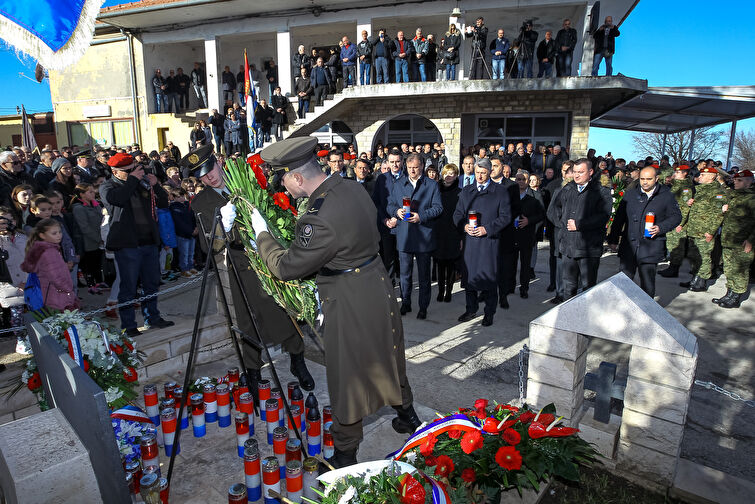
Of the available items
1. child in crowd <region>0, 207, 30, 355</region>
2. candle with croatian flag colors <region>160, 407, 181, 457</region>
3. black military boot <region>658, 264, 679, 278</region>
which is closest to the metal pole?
black military boot <region>658, 264, 679, 278</region>

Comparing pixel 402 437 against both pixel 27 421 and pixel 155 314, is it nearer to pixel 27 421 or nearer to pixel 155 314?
pixel 27 421

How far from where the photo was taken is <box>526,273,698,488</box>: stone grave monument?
269cm

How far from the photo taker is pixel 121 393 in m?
3.28

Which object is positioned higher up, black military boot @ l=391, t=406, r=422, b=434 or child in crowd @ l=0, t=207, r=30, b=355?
child in crowd @ l=0, t=207, r=30, b=355

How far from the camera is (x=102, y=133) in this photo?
71.4 feet

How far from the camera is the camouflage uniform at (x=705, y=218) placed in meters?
7.63

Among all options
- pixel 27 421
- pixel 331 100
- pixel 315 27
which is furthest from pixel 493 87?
pixel 27 421

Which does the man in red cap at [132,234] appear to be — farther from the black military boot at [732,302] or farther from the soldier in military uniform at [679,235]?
the soldier in military uniform at [679,235]

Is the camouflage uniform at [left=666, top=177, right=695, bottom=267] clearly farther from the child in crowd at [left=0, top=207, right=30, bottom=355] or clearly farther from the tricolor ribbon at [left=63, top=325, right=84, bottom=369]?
the child in crowd at [left=0, top=207, right=30, bottom=355]

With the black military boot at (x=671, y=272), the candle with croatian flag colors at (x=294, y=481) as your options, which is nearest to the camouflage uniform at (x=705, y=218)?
the black military boot at (x=671, y=272)

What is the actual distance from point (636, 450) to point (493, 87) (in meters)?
14.4

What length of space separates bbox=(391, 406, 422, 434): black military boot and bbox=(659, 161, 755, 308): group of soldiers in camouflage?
6.31m

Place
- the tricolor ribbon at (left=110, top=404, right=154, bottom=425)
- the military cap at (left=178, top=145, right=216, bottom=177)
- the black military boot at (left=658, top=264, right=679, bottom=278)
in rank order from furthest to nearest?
the black military boot at (left=658, top=264, right=679, bottom=278) < the military cap at (left=178, top=145, right=216, bottom=177) < the tricolor ribbon at (left=110, top=404, right=154, bottom=425)

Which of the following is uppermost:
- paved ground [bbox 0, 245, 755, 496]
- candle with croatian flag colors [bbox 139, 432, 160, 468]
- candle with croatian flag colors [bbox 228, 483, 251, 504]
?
candle with croatian flag colors [bbox 228, 483, 251, 504]
